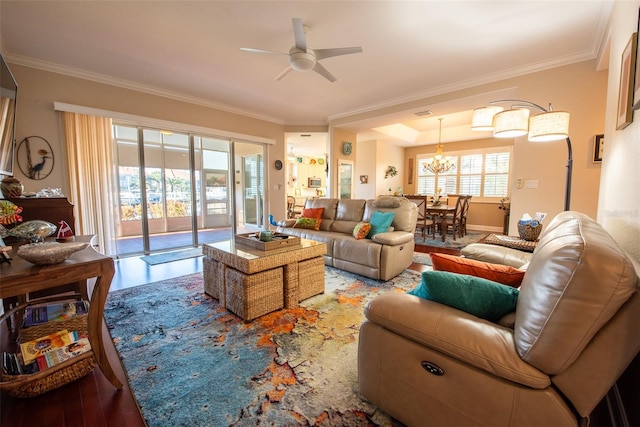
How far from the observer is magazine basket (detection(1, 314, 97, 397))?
1.31m

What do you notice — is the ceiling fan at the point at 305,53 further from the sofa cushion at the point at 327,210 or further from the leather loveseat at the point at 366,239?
the sofa cushion at the point at 327,210

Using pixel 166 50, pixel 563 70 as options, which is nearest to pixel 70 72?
pixel 166 50

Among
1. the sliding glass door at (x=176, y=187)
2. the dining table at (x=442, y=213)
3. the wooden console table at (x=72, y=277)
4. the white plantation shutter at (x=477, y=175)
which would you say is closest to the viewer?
the wooden console table at (x=72, y=277)

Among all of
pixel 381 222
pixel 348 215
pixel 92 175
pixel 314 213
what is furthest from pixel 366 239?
pixel 92 175

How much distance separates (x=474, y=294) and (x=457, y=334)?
24cm

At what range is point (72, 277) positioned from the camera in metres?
1.25

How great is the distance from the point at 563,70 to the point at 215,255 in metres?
4.85

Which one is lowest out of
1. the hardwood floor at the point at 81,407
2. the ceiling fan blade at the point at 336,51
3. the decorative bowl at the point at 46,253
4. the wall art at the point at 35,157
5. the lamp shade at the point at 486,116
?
the hardwood floor at the point at 81,407

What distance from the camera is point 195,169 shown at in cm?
506

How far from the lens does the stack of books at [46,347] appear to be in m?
1.43

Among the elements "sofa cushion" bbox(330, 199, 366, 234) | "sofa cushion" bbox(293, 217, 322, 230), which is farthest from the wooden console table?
"sofa cushion" bbox(330, 199, 366, 234)

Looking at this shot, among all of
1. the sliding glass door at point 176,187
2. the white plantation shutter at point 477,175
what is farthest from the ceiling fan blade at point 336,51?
the white plantation shutter at point 477,175

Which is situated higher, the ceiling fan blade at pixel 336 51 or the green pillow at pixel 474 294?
the ceiling fan blade at pixel 336 51

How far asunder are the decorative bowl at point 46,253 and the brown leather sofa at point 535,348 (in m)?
1.57
